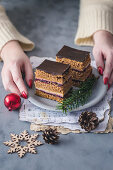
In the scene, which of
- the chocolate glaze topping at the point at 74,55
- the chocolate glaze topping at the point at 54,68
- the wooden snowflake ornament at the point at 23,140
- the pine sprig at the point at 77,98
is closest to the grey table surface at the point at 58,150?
the wooden snowflake ornament at the point at 23,140

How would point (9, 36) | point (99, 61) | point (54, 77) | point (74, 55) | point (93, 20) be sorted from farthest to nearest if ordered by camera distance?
point (93, 20)
point (9, 36)
point (99, 61)
point (74, 55)
point (54, 77)

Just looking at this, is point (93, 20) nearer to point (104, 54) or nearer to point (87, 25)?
point (87, 25)

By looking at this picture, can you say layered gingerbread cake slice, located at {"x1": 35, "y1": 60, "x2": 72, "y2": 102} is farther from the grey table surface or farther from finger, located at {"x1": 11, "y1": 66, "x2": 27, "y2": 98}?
the grey table surface

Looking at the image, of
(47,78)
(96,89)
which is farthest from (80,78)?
(47,78)

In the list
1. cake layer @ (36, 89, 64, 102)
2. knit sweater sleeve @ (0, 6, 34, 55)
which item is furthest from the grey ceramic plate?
knit sweater sleeve @ (0, 6, 34, 55)

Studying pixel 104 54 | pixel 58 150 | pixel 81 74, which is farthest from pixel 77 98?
pixel 104 54

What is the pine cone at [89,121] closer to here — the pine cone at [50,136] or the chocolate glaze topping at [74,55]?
the pine cone at [50,136]
